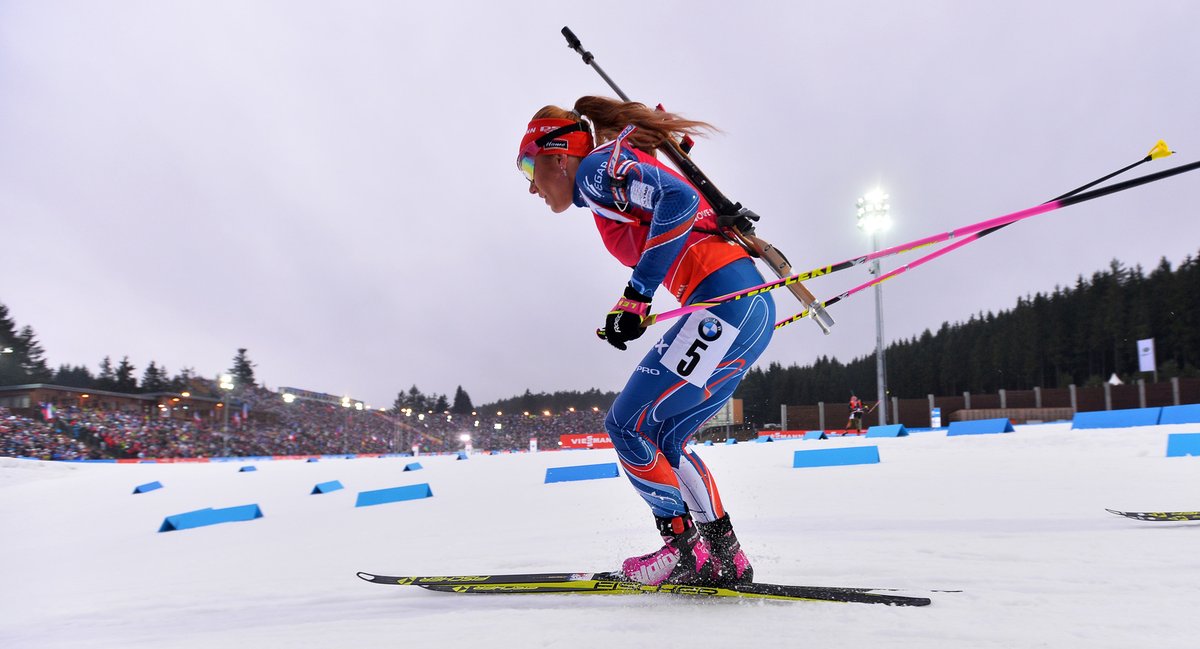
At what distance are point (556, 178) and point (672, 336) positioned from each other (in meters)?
0.98

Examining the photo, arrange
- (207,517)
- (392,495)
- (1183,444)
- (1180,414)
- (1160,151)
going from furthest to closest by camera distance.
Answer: (1180,414) < (392,495) < (207,517) < (1183,444) < (1160,151)

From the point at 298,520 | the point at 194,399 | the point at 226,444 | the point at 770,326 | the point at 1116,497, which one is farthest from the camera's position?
the point at 194,399

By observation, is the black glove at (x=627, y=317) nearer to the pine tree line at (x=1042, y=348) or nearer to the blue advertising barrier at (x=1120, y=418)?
the blue advertising barrier at (x=1120, y=418)

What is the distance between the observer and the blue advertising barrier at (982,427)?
35.4ft

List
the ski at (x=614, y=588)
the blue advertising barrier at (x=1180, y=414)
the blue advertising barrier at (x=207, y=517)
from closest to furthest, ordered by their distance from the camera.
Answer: the ski at (x=614, y=588) → the blue advertising barrier at (x=207, y=517) → the blue advertising barrier at (x=1180, y=414)

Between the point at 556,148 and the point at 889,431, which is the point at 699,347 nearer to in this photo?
the point at 556,148

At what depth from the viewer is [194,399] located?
5347 centimetres

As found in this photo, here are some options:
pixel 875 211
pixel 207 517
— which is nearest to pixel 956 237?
pixel 207 517

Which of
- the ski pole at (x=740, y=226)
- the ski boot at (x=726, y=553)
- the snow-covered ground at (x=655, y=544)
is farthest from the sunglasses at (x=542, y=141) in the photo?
the snow-covered ground at (x=655, y=544)

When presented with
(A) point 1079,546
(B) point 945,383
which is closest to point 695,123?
(A) point 1079,546

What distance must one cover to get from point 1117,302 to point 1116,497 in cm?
6936

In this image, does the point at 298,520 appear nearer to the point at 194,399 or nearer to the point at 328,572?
the point at 328,572

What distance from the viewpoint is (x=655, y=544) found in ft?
12.8

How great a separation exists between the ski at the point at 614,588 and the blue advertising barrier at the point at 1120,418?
1073cm
